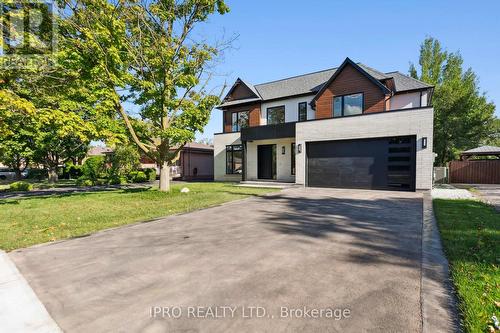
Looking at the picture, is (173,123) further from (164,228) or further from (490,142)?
(490,142)

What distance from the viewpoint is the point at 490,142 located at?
41.5 meters

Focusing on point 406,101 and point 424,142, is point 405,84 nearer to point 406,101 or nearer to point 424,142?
point 406,101

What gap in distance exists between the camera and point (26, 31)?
1043 centimetres

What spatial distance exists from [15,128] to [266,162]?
15703 millimetres

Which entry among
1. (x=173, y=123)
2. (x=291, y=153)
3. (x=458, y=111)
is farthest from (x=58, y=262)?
(x=458, y=111)

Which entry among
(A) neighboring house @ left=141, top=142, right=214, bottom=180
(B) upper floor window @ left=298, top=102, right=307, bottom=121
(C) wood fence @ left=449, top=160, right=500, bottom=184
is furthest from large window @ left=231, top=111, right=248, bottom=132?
A: (C) wood fence @ left=449, top=160, right=500, bottom=184

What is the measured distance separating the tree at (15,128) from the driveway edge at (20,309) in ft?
20.4

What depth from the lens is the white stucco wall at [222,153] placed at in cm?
2300

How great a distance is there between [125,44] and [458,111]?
3303 centimetres

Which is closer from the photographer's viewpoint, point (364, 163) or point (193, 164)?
point (364, 163)

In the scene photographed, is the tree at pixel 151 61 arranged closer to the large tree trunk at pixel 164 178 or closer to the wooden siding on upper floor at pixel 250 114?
the large tree trunk at pixel 164 178

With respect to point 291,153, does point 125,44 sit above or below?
above

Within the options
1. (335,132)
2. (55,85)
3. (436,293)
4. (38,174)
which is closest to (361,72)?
(335,132)

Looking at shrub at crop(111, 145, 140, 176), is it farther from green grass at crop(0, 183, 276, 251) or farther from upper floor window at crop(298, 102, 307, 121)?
upper floor window at crop(298, 102, 307, 121)
